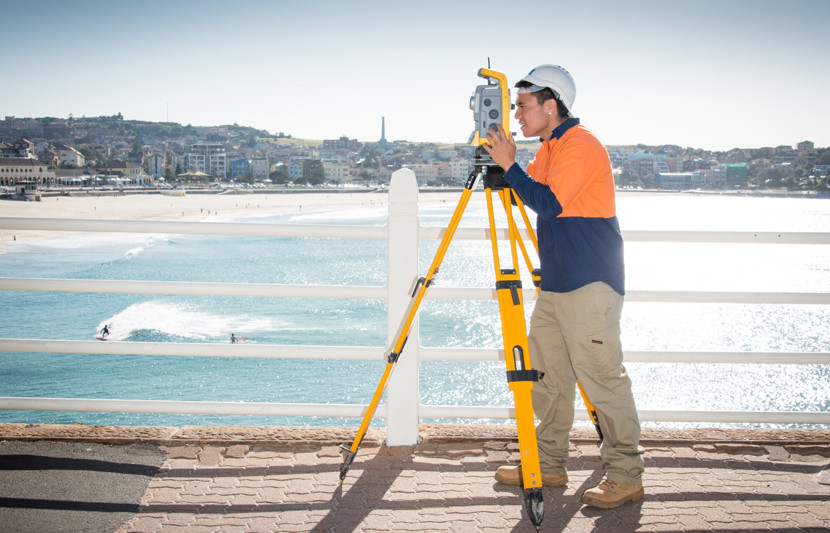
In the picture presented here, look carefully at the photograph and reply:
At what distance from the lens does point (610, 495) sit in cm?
269

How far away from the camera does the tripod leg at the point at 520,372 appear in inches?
96.4

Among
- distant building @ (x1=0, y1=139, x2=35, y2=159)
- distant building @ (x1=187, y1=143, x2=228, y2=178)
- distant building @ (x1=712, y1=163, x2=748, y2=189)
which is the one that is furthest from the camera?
distant building @ (x1=187, y1=143, x2=228, y2=178)

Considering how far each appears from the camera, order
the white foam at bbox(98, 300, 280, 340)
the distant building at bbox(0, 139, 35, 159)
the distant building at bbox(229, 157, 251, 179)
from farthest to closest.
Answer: the distant building at bbox(229, 157, 251, 179) < the distant building at bbox(0, 139, 35, 159) < the white foam at bbox(98, 300, 280, 340)

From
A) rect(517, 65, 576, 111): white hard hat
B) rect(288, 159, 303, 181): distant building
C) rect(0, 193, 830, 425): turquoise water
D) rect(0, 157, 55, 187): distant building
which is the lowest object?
rect(0, 193, 830, 425): turquoise water

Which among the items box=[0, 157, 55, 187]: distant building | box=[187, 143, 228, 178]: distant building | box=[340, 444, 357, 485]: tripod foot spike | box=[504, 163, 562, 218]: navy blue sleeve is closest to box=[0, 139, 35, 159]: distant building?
box=[0, 157, 55, 187]: distant building

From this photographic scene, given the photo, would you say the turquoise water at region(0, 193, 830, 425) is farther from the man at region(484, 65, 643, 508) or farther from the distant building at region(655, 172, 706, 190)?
the distant building at region(655, 172, 706, 190)

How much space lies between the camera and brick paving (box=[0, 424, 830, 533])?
2.59 metres

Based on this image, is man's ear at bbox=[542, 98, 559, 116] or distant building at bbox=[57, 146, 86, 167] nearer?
man's ear at bbox=[542, 98, 559, 116]

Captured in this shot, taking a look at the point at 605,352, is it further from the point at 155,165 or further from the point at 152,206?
the point at 155,165

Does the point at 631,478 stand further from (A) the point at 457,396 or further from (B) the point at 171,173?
(B) the point at 171,173

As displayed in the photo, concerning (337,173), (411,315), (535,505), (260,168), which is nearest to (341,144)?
(260,168)

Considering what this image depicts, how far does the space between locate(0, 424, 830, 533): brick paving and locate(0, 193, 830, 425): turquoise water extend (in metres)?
3.83

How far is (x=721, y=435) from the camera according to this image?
3.48m

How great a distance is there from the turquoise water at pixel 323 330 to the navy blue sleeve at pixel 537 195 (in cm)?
512
